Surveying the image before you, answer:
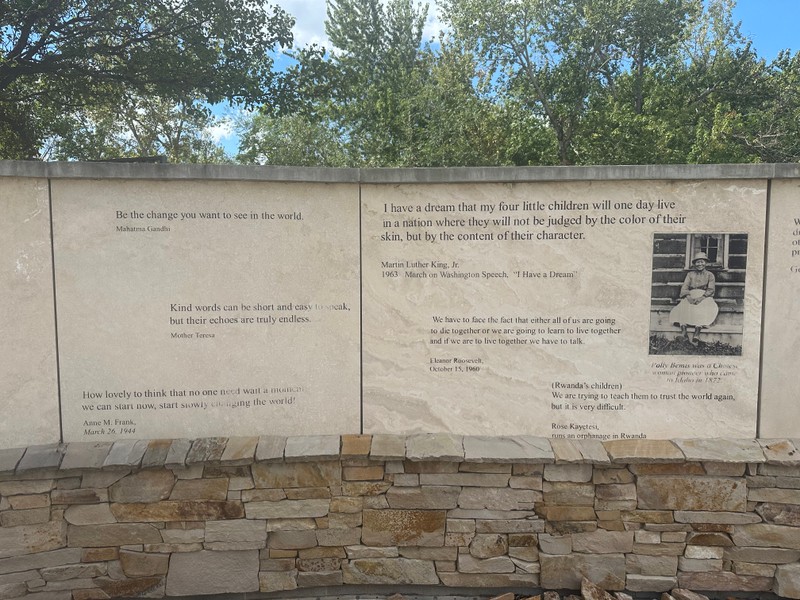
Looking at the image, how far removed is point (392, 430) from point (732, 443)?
203 cm

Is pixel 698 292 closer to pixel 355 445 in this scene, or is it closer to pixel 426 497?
pixel 426 497

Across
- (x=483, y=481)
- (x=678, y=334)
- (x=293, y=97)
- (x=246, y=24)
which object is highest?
(x=246, y=24)

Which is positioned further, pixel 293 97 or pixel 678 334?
pixel 293 97

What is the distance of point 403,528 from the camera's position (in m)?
3.19

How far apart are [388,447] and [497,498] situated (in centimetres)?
72

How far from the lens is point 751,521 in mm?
3143

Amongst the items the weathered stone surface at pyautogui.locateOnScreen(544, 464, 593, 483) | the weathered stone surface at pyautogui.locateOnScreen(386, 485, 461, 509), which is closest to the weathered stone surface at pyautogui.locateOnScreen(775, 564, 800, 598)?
the weathered stone surface at pyautogui.locateOnScreen(544, 464, 593, 483)

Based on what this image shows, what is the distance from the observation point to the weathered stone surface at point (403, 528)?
3186 millimetres

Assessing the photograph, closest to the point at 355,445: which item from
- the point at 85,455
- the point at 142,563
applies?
the point at 142,563

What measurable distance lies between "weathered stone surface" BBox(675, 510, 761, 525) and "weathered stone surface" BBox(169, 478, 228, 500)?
107 inches

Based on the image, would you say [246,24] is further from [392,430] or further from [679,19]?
[679,19]

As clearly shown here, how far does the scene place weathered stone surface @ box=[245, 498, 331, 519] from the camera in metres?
3.14

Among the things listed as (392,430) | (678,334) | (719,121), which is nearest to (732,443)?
(678,334)

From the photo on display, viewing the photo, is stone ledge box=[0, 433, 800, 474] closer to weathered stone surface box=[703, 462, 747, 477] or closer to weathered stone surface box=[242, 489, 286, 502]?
weathered stone surface box=[703, 462, 747, 477]
